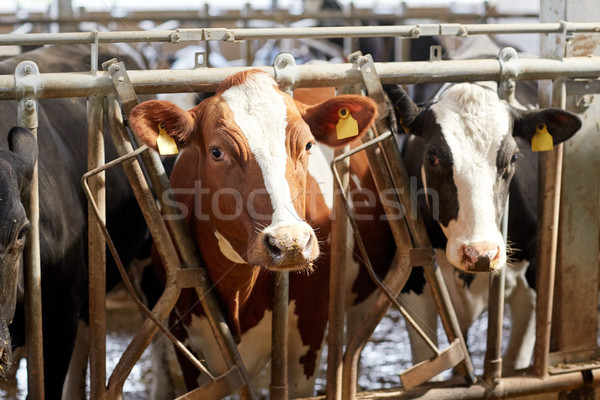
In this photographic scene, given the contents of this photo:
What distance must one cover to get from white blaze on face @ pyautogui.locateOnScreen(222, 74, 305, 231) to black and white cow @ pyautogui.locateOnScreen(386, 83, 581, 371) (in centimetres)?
73

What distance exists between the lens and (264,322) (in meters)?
3.38

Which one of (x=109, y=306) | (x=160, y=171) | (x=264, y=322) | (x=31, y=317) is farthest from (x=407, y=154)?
(x=109, y=306)

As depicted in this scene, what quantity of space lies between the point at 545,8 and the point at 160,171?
6.65ft

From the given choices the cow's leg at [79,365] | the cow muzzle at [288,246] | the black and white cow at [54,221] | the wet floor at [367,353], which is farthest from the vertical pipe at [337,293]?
the wet floor at [367,353]

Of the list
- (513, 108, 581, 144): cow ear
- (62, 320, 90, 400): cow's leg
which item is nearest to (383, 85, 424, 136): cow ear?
(513, 108, 581, 144): cow ear

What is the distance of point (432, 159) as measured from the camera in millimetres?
3229

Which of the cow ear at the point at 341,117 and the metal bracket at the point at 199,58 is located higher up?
the metal bracket at the point at 199,58

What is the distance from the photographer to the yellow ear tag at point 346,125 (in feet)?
9.57

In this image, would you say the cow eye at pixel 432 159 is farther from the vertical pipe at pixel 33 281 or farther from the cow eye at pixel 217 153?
the vertical pipe at pixel 33 281

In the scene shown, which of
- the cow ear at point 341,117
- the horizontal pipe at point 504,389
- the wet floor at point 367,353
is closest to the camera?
the cow ear at point 341,117

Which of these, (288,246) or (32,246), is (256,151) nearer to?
(288,246)

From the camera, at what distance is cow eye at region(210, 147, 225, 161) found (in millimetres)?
2729

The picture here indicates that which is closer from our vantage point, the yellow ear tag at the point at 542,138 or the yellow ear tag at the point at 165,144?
the yellow ear tag at the point at 165,144

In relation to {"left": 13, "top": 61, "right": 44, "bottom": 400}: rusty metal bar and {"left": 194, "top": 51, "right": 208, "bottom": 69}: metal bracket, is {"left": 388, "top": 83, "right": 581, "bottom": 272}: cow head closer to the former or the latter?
{"left": 194, "top": 51, "right": 208, "bottom": 69}: metal bracket
